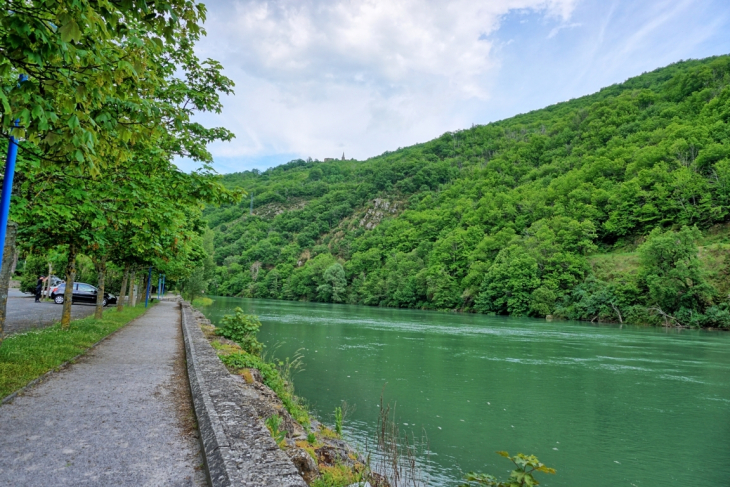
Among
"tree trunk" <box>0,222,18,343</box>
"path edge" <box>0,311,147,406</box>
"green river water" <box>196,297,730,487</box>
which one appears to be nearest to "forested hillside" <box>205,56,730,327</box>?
"path edge" <box>0,311,147,406</box>

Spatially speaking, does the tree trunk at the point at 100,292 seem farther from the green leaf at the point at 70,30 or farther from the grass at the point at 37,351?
the green leaf at the point at 70,30

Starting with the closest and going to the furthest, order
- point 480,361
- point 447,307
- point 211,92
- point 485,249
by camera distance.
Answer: point 211,92
point 480,361
point 447,307
point 485,249

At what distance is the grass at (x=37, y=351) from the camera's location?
6802 mm

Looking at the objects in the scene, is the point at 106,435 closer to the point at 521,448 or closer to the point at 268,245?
the point at 521,448

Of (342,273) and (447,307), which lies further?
(342,273)

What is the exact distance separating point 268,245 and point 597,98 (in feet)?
375

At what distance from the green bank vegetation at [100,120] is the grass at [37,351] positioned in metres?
0.97

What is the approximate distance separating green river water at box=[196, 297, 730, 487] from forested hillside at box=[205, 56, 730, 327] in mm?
8675

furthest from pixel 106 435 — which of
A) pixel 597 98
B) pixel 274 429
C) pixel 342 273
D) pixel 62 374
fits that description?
pixel 597 98

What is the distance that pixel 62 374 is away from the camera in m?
7.84

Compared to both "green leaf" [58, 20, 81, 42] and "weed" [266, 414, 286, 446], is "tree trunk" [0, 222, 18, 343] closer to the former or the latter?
"weed" [266, 414, 286, 446]

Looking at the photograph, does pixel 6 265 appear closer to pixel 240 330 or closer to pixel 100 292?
pixel 240 330

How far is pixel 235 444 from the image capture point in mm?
4117

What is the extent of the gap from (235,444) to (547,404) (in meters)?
10.6
